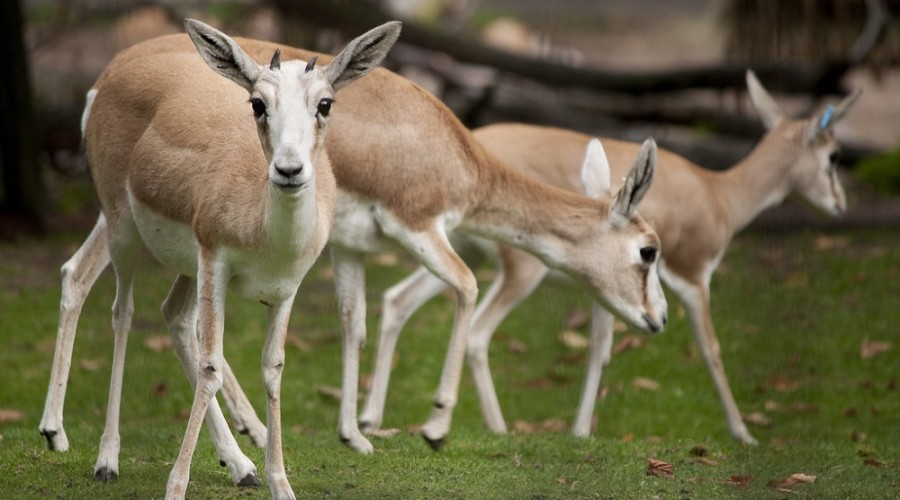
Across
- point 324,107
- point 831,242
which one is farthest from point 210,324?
point 831,242

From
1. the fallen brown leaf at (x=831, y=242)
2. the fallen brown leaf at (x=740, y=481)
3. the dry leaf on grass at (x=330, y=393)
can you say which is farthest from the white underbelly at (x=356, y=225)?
the fallen brown leaf at (x=831, y=242)

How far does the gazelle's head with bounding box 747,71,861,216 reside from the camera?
9031mm

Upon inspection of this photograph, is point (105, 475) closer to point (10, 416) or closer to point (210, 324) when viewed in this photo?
point (210, 324)

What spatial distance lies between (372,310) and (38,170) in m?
3.68

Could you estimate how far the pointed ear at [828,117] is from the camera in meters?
8.74

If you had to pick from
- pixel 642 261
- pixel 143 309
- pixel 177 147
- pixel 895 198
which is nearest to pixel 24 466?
pixel 177 147

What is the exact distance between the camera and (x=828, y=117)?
29.1ft

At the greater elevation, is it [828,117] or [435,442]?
[828,117]

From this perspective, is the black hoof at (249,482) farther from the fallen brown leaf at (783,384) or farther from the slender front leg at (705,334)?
the fallen brown leaf at (783,384)

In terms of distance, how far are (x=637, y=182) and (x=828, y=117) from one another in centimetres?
295

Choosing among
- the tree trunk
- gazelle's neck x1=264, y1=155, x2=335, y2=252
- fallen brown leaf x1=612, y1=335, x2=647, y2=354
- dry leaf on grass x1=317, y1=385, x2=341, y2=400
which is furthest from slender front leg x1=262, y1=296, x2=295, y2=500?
the tree trunk

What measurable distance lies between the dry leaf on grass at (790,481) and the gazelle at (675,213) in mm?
1952

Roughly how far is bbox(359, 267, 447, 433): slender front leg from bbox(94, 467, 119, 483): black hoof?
6.71 ft

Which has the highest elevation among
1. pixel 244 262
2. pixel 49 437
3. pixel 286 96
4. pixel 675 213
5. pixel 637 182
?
pixel 286 96
